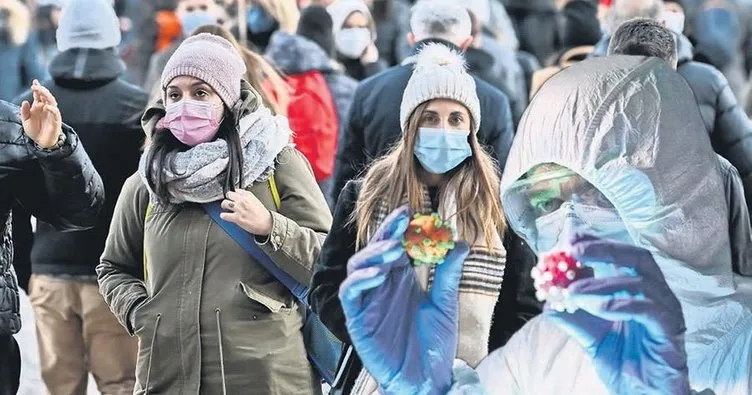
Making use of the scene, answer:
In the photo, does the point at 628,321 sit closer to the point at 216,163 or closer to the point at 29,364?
the point at 216,163

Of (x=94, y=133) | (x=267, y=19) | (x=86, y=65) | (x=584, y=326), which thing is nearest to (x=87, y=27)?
(x=86, y=65)

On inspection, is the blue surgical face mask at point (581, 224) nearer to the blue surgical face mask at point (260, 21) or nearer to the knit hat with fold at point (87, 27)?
the knit hat with fold at point (87, 27)

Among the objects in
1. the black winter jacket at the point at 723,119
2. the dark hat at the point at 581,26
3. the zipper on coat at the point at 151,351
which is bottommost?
the dark hat at the point at 581,26

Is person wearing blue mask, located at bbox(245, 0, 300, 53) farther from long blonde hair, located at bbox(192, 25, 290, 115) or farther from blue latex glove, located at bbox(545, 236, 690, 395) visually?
blue latex glove, located at bbox(545, 236, 690, 395)

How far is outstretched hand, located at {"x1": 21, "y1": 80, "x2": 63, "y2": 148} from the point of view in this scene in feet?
18.1

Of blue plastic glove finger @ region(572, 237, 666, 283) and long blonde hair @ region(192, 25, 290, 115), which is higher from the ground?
blue plastic glove finger @ region(572, 237, 666, 283)

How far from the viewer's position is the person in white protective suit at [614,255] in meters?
4.15

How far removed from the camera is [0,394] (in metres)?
5.94

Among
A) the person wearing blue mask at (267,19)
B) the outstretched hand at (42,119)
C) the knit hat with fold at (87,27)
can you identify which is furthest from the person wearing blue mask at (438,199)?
the person wearing blue mask at (267,19)

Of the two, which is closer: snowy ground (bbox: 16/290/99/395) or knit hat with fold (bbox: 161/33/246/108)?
knit hat with fold (bbox: 161/33/246/108)

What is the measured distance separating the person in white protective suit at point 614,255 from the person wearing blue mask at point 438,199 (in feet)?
1.30

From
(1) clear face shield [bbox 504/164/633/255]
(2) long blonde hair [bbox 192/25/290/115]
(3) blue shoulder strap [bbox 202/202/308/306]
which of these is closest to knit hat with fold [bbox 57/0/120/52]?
(2) long blonde hair [bbox 192/25/290/115]

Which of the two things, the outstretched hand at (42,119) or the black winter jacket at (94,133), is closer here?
the outstretched hand at (42,119)

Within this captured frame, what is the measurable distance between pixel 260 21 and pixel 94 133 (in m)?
3.47
